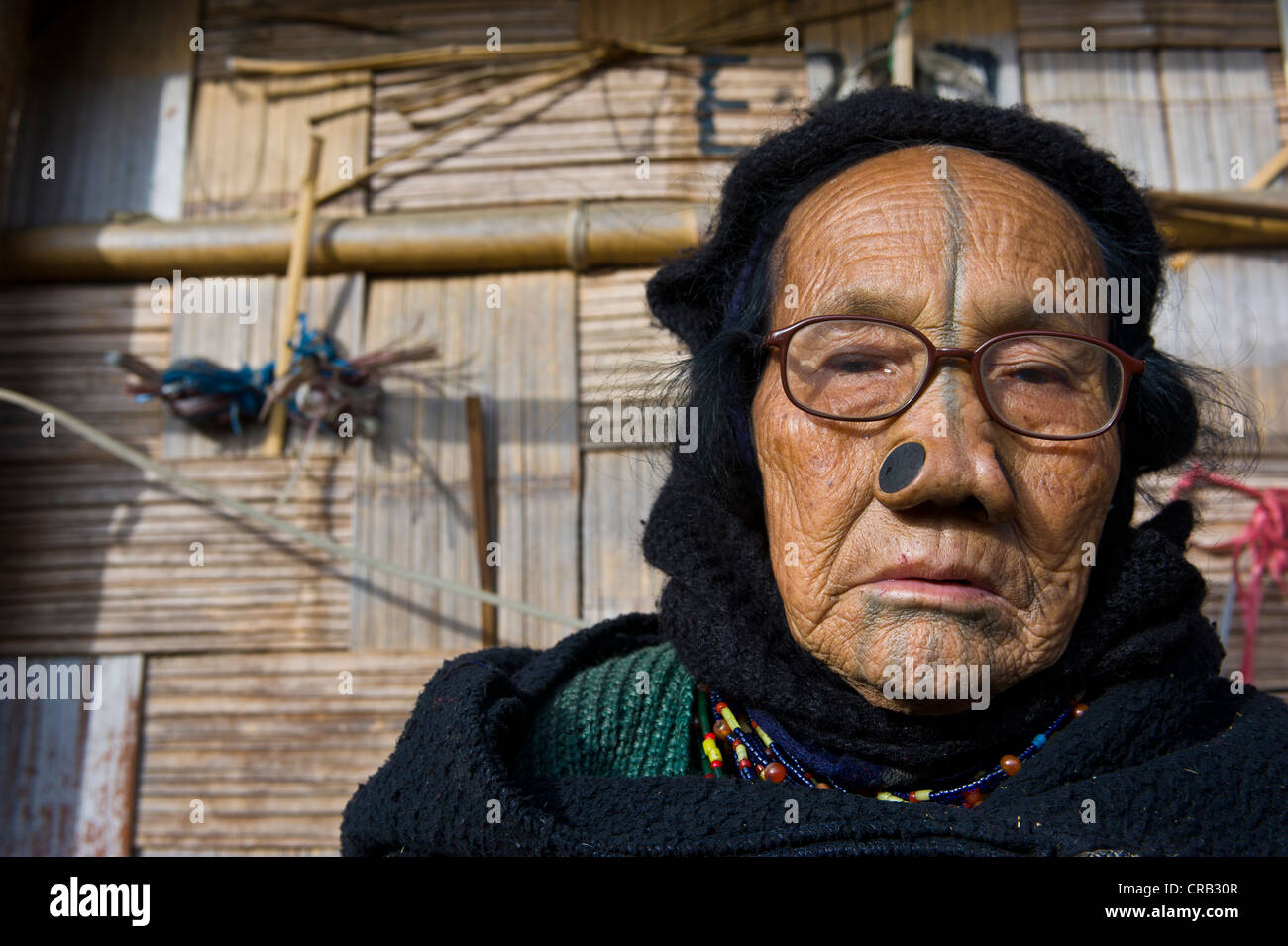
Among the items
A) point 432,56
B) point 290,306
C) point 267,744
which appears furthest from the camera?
point 432,56

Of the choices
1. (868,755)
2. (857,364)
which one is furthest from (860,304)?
(868,755)

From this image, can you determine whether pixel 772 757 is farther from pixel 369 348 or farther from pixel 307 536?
pixel 369 348

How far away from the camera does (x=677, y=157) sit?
10.3 ft

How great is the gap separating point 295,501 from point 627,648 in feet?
5.37

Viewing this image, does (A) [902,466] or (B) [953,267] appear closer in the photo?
(A) [902,466]

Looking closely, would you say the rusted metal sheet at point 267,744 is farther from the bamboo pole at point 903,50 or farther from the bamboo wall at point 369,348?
the bamboo pole at point 903,50

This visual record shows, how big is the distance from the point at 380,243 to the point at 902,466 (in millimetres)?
2272

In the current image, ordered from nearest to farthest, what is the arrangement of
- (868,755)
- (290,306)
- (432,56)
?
(868,755), (290,306), (432,56)

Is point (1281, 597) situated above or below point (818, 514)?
below

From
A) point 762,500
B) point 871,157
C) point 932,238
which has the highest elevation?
point 871,157

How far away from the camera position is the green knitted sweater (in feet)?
4.68

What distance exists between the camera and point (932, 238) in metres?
1.37

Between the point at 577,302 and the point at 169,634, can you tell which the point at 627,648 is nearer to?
the point at 577,302
